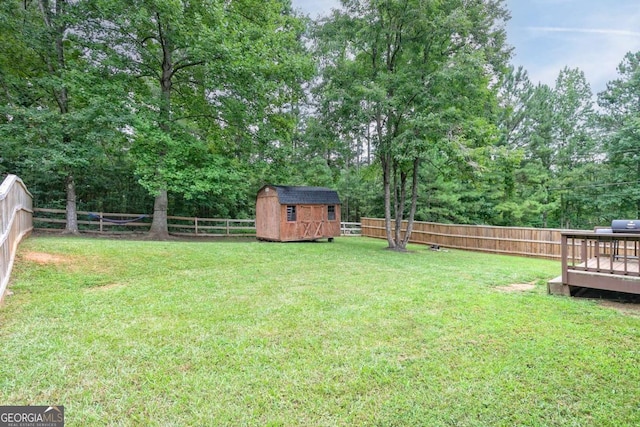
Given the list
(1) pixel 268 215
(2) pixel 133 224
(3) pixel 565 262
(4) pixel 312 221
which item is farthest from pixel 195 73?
(3) pixel 565 262

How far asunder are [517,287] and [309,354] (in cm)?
504

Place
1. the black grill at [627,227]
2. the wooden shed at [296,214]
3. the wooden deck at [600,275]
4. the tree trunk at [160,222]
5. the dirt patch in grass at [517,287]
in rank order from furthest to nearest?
the wooden shed at [296,214]
the tree trunk at [160,222]
the dirt patch in grass at [517,287]
the black grill at [627,227]
the wooden deck at [600,275]

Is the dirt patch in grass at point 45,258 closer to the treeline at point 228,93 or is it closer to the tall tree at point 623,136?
the treeline at point 228,93

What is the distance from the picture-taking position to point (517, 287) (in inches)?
241

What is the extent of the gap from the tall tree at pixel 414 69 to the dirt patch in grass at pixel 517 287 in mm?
4455

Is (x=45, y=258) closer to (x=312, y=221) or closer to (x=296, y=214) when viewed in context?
(x=296, y=214)

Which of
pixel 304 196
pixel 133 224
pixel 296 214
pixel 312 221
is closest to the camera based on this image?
pixel 296 214

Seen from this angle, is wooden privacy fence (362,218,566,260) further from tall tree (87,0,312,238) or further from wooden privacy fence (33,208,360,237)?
wooden privacy fence (33,208,360,237)

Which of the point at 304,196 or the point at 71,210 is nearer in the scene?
the point at 71,210

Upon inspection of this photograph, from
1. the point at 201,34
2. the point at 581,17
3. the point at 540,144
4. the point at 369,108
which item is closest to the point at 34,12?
the point at 201,34

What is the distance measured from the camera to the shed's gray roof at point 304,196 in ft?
44.0

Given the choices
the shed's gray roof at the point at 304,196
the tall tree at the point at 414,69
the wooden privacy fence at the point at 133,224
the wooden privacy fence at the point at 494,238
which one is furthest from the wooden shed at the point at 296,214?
the wooden privacy fence at the point at 494,238

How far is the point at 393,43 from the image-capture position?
11.6 m

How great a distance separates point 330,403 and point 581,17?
11.0m
